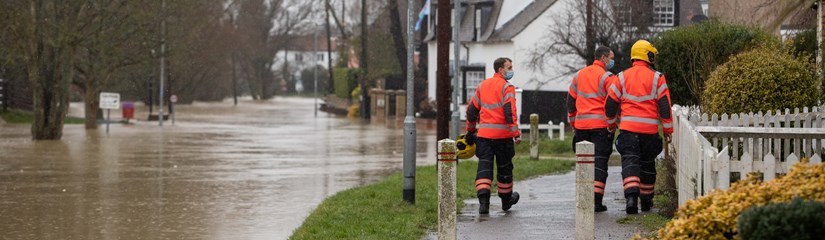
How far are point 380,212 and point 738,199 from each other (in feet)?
21.4

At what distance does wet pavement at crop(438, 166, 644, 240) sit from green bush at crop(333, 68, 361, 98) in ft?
174

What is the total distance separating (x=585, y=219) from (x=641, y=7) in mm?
27152

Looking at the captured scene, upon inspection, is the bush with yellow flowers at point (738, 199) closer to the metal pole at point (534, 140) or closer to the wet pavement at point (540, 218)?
the wet pavement at point (540, 218)

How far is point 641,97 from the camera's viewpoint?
41.0 ft

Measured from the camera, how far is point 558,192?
54.6 feet

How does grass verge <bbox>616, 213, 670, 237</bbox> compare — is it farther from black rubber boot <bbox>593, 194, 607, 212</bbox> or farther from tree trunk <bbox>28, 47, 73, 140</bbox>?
tree trunk <bbox>28, 47, 73, 140</bbox>

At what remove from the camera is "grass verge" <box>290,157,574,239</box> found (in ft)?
40.4

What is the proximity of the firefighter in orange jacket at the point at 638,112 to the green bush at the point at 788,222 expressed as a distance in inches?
200

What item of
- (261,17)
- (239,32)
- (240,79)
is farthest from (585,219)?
(240,79)

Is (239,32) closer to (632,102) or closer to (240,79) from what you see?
(240,79)

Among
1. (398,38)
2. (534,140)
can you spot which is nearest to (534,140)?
(534,140)

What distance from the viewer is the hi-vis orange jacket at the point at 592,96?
13.2 metres

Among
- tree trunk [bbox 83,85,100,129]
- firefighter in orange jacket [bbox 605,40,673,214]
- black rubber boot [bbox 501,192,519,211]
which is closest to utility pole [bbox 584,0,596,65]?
tree trunk [bbox 83,85,100,129]

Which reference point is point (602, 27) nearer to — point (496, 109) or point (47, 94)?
point (47, 94)
